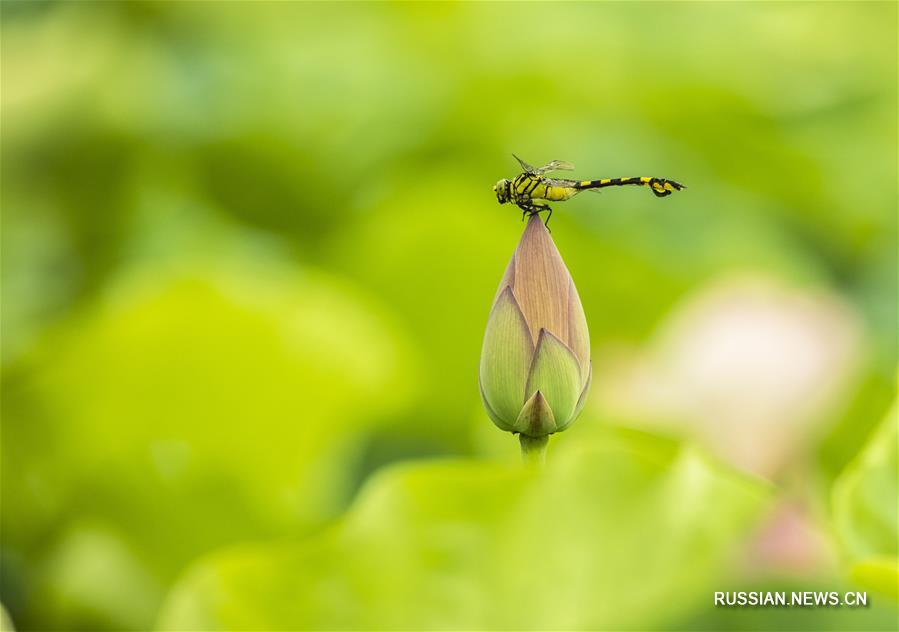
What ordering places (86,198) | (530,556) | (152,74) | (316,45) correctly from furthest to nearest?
(316,45) < (152,74) < (86,198) < (530,556)

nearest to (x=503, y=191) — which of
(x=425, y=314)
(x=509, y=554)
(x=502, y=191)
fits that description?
(x=502, y=191)

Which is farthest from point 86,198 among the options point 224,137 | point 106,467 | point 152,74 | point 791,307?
point 791,307

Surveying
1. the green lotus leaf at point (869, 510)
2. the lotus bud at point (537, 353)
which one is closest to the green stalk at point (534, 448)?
the lotus bud at point (537, 353)

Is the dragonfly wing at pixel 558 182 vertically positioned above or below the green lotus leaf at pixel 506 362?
above

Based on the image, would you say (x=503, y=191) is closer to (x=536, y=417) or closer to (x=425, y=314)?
(x=536, y=417)

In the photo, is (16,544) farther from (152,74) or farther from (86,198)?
(152,74)

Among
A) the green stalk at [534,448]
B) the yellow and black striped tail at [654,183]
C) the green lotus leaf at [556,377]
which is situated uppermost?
the yellow and black striped tail at [654,183]

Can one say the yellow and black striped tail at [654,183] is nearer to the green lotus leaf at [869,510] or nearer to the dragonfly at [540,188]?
the dragonfly at [540,188]

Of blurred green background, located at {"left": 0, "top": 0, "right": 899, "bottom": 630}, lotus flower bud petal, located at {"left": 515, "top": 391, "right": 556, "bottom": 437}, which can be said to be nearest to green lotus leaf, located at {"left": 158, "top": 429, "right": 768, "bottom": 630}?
blurred green background, located at {"left": 0, "top": 0, "right": 899, "bottom": 630}
